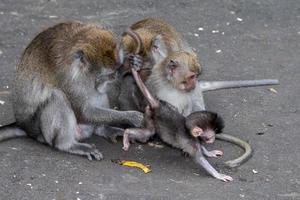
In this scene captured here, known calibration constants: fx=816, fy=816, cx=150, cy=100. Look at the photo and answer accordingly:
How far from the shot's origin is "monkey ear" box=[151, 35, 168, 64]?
7.27 metres

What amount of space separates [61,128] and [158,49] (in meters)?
1.28

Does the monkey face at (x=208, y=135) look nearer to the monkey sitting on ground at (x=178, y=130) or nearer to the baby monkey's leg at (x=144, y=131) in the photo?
the monkey sitting on ground at (x=178, y=130)

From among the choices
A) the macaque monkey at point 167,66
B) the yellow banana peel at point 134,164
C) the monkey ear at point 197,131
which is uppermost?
the macaque monkey at point 167,66

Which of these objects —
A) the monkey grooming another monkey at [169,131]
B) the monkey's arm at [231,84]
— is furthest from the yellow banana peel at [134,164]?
the monkey's arm at [231,84]

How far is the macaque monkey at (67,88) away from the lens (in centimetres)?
644

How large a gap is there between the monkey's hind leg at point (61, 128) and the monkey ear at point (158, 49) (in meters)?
1.07

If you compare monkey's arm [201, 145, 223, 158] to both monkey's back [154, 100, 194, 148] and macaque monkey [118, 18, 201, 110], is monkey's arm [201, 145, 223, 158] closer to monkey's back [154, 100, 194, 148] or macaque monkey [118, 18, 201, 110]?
monkey's back [154, 100, 194, 148]

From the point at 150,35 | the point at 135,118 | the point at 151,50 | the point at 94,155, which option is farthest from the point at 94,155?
the point at 150,35

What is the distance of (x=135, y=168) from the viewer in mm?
6492

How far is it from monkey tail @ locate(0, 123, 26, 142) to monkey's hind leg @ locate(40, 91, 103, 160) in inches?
12.6

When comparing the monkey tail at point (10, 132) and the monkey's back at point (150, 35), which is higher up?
the monkey's back at point (150, 35)

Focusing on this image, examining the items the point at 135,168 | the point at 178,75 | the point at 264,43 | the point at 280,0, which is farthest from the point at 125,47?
the point at 280,0

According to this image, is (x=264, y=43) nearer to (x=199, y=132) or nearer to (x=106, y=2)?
(x=106, y=2)

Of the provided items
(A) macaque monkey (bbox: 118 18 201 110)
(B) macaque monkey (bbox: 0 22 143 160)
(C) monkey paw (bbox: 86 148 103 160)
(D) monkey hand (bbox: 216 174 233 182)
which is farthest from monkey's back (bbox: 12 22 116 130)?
(D) monkey hand (bbox: 216 174 233 182)
